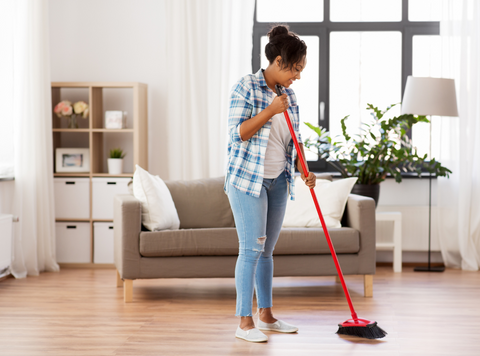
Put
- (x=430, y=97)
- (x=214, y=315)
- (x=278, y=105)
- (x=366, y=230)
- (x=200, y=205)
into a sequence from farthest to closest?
(x=430, y=97) → (x=200, y=205) → (x=366, y=230) → (x=214, y=315) → (x=278, y=105)

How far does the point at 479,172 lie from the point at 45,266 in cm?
335

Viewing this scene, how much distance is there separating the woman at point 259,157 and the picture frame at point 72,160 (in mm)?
2313

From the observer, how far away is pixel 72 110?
4.30 m

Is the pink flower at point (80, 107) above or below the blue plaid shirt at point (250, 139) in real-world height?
above

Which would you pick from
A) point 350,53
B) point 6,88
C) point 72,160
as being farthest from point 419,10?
point 6,88

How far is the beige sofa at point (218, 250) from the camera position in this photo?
3.13 meters

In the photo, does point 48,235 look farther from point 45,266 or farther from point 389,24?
point 389,24

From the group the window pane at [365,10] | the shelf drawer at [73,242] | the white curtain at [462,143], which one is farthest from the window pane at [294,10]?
the shelf drawer at [73,242]

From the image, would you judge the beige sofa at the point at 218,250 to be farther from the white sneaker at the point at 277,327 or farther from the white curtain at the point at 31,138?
the white curtain at the point at 31,138

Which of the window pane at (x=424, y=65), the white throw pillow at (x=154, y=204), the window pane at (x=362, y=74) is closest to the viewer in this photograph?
the white throw pillow at (x=154, y=204)

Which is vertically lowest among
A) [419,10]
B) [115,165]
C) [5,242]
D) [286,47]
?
[5,242]

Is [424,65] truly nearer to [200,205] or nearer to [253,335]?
[200,205]

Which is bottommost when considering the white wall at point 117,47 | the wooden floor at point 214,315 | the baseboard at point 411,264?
the baseboard at point 411,264

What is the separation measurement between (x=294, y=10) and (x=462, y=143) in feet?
5.72
